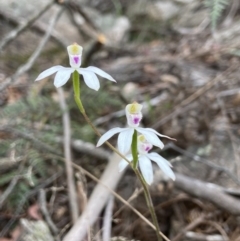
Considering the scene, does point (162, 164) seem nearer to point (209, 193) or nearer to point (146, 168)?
point (146, 168)

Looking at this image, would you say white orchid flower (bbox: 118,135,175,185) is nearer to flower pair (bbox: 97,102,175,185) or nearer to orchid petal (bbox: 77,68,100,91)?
flower pair (bbox: 97,102,175,185)

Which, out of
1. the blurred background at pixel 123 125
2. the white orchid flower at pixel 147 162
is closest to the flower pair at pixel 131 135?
the white orchid flower at pixel 147 162

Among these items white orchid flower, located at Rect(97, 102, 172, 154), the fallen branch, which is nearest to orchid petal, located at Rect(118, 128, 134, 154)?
white orchid flower, located at Rect(97, 102, 172, 154)

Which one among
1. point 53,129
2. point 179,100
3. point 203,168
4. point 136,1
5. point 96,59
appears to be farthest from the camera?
point 136,1

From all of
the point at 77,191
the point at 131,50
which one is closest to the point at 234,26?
the point at 131,50

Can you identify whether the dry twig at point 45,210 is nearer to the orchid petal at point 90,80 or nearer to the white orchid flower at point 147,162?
the white orchid flower at point 147,162

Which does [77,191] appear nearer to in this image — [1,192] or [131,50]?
[1,192]
